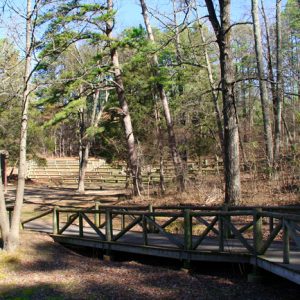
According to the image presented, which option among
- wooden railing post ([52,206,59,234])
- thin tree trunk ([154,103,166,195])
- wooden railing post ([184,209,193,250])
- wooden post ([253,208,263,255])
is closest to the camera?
wooden post ([253,208,263,255])

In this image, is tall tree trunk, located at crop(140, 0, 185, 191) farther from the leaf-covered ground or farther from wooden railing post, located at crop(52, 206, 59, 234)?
the leaf-covered ground

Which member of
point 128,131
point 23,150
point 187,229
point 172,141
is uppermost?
point 128,131

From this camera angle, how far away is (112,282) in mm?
8742

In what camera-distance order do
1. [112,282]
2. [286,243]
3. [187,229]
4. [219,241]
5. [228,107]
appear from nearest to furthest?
[286,243]
[112,282]
[219,241]
[187,229]
[228,107]

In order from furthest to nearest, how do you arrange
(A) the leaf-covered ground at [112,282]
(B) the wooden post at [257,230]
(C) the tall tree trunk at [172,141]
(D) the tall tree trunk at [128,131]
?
(D) the tall tree trunk at [128,131] < (C) the tall tree trunk at [172,141] < (B) the wooden post at [257,230] < (A) the leaf-covered ground at [112,282]

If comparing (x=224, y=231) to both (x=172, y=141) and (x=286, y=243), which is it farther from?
(x=172, y=141)

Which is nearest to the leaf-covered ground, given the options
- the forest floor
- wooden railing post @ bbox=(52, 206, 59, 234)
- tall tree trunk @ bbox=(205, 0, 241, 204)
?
the forest floor

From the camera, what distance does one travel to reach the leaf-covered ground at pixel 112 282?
7.92 m

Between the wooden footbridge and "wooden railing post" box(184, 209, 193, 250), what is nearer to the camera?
the wooden footbridge

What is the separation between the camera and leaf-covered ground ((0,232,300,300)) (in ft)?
26.0

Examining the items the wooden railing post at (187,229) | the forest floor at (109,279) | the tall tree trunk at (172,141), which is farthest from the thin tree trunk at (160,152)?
the wooden railing post at (187,229)

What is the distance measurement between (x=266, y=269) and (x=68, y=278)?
410 centimetres

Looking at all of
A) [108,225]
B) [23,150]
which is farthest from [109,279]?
[23,150]

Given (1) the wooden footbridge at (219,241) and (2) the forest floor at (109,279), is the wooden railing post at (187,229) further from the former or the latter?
(2) the forest floor at (109,279)
